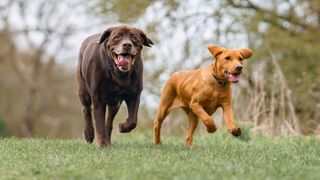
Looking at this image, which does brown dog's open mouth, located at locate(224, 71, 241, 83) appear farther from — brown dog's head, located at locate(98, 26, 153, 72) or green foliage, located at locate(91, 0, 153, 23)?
Result: green foliage, located at locate(91, 0, 153, 23)

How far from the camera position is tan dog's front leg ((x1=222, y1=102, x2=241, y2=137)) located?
7565mm

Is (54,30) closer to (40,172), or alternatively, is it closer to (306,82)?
(306,82)

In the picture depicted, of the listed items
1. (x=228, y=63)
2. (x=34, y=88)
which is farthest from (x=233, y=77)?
(x=34, y=88)

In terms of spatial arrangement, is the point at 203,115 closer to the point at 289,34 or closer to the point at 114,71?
the point at 114,71

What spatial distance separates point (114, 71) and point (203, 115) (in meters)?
1.15

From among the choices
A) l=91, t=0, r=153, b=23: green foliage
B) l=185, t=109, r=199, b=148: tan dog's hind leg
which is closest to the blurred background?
l=91, t=0, r=153, b=23: green foliage

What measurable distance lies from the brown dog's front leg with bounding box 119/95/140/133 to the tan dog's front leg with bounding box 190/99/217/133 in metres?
0.72

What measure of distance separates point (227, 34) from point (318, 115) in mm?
2970

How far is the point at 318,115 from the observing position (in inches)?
647

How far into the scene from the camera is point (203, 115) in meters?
7.86

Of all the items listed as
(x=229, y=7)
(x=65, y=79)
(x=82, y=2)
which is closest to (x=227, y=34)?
(x=229, y=7)

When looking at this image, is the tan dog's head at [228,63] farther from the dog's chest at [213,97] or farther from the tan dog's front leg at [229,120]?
the tan dog's front leg at [229,120]

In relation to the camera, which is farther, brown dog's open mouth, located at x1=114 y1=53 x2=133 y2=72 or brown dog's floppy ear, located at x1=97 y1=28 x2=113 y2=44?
brown dog's floppy ear, located at x1=97 y1=28 x2=113 y2=44

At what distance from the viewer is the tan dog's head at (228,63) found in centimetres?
762
